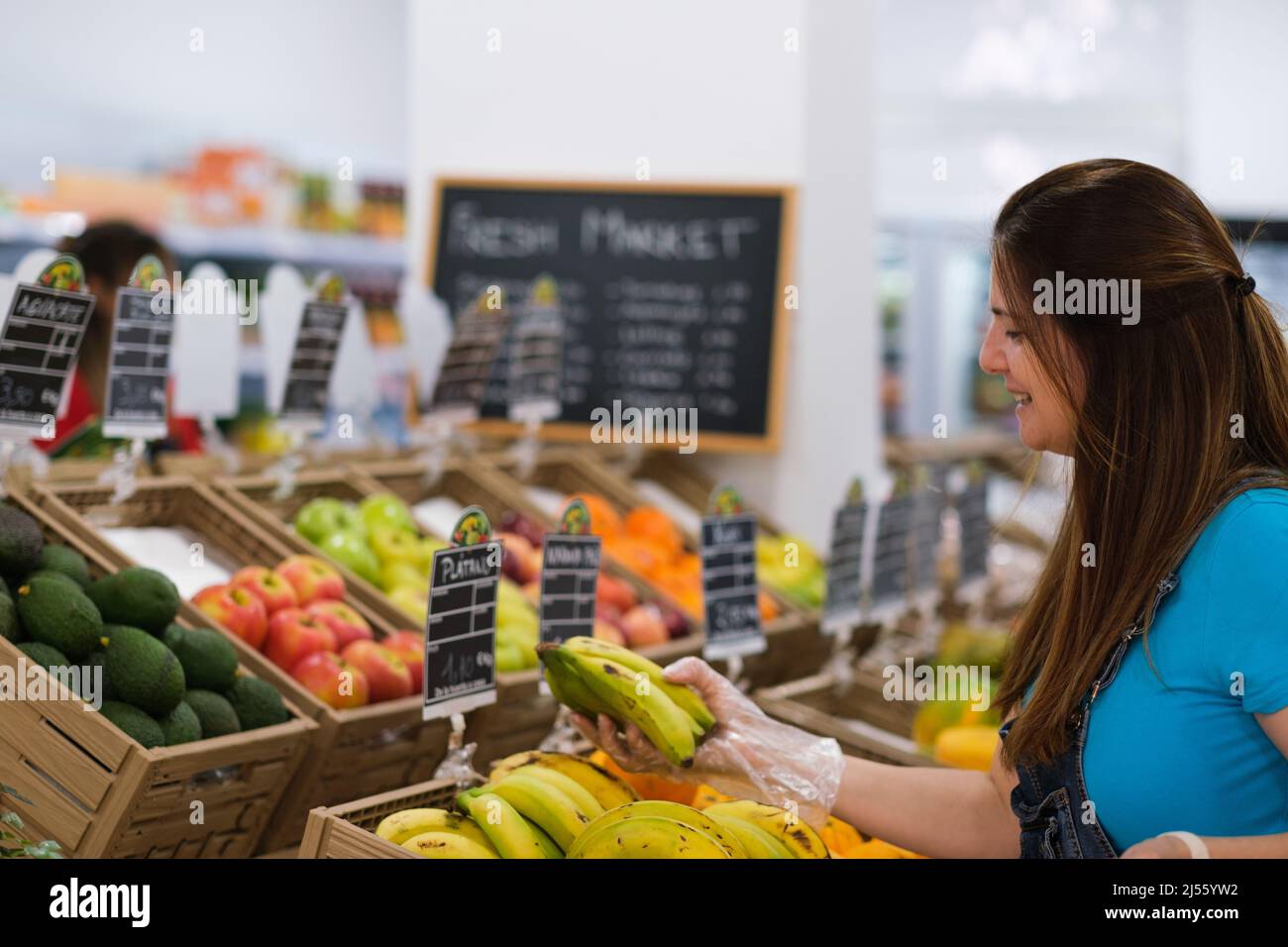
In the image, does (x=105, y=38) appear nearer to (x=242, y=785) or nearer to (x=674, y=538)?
(x=674, y=538)

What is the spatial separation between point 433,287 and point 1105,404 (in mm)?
3091

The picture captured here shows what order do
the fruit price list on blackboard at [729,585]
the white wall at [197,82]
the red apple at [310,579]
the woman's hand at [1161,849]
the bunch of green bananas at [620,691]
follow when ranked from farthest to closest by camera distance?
the white wall at [197,82] < the fruit price list on blackboard at [729,585] < the red apple at [310,579] < the bunch of green bananas at [620,691] < the woman's hand at [1161,849]

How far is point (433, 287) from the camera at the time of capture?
4320 millimetres

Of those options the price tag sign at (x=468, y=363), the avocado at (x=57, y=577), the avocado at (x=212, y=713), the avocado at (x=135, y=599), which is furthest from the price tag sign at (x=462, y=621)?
the price tag sign at (x=468, y=363)

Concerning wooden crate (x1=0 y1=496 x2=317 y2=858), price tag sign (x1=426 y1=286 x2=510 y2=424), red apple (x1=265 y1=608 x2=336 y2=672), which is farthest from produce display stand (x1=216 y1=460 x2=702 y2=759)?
wooden crate (x1=0 y1=496 x2=317 y2=858)

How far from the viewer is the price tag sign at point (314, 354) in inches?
106

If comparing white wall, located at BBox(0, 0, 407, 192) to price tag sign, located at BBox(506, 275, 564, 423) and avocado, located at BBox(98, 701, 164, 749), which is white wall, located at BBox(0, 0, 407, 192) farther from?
avocado, located at BBox(98, 701, 164, 749)

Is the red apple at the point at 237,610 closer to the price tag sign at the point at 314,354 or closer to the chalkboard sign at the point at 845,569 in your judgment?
the price tag sign at the point at 314,354

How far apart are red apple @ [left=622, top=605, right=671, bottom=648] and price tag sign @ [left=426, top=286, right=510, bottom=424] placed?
0.76 metres

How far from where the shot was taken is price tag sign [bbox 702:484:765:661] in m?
2.51

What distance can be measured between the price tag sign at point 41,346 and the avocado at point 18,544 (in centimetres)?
16

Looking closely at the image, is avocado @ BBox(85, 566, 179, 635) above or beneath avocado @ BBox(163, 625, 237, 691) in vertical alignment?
above

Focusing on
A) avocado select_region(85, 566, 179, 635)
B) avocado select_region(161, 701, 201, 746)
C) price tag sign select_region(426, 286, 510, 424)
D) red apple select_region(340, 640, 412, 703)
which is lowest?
red apple select_region(340, 640, 412, 703)
